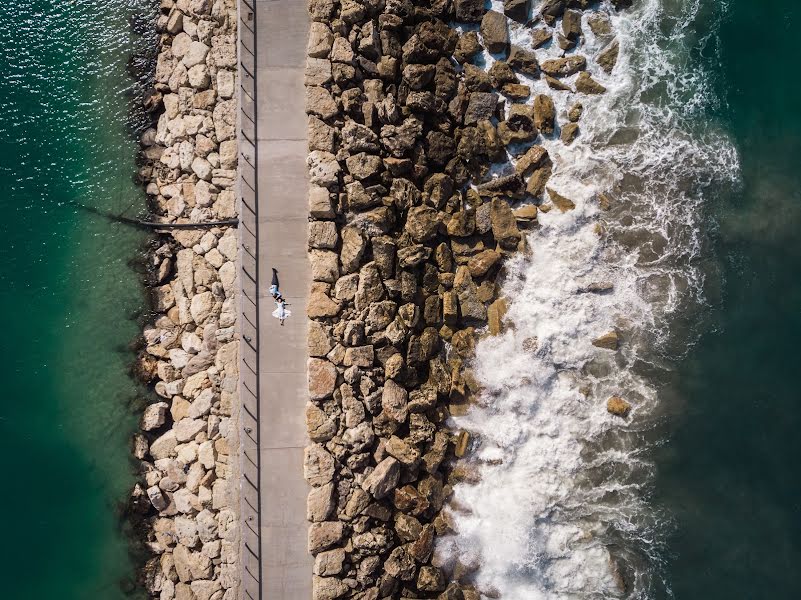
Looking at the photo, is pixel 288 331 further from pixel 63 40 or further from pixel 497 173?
pixel 63 40

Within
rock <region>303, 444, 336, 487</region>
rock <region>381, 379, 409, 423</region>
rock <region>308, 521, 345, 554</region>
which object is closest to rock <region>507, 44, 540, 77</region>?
rock <region>381, 379, 409, 423</region>

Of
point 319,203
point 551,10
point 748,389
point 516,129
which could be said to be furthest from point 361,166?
point 748,389

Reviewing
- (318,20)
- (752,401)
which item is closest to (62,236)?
(318,20)

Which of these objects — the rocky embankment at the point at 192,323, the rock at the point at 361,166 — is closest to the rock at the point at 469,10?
the rock at the point at 361,166

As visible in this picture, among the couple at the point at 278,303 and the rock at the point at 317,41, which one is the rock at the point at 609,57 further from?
the couple at the point at 278,303

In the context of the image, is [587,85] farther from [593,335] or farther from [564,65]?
[593,335]

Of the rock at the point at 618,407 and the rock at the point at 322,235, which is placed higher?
the rock at the point at 322,235
